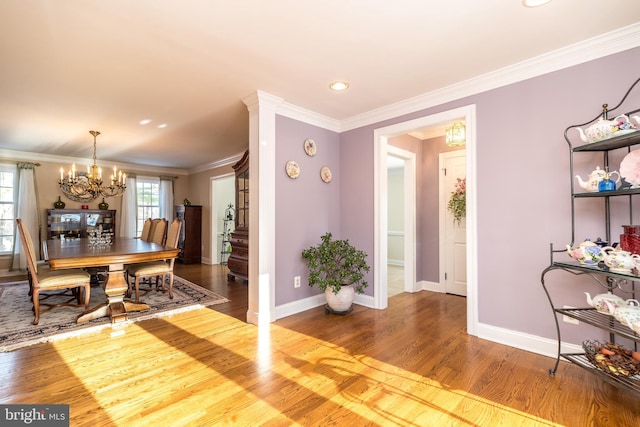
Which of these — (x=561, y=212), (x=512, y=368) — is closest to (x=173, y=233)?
(x=512, y=368)

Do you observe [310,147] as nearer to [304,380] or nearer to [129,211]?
[304,380]

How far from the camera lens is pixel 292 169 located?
340 cm

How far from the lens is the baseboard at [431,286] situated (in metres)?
4.43

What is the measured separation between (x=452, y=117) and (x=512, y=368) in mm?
2211

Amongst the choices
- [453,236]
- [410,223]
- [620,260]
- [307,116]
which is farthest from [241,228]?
[620,260]

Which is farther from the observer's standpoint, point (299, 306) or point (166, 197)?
point (166, 197)

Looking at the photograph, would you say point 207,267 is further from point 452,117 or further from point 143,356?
point 452,117

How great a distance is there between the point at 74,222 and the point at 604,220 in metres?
8.32

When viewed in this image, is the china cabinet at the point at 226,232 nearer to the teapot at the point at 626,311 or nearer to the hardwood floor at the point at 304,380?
the hardwood floor at the point at 304,380

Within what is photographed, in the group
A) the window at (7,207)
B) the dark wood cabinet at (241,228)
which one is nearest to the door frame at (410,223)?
the dark wood cabinet at (241,228)

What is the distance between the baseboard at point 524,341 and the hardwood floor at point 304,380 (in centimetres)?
8

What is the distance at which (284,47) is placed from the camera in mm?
2230

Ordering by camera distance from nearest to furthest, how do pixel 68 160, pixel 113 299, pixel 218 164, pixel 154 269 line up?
pixel 113 299 → pixel 154 269 → pixel 68 160 → pixel 218 164

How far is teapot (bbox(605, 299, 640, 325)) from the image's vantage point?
1.67m
